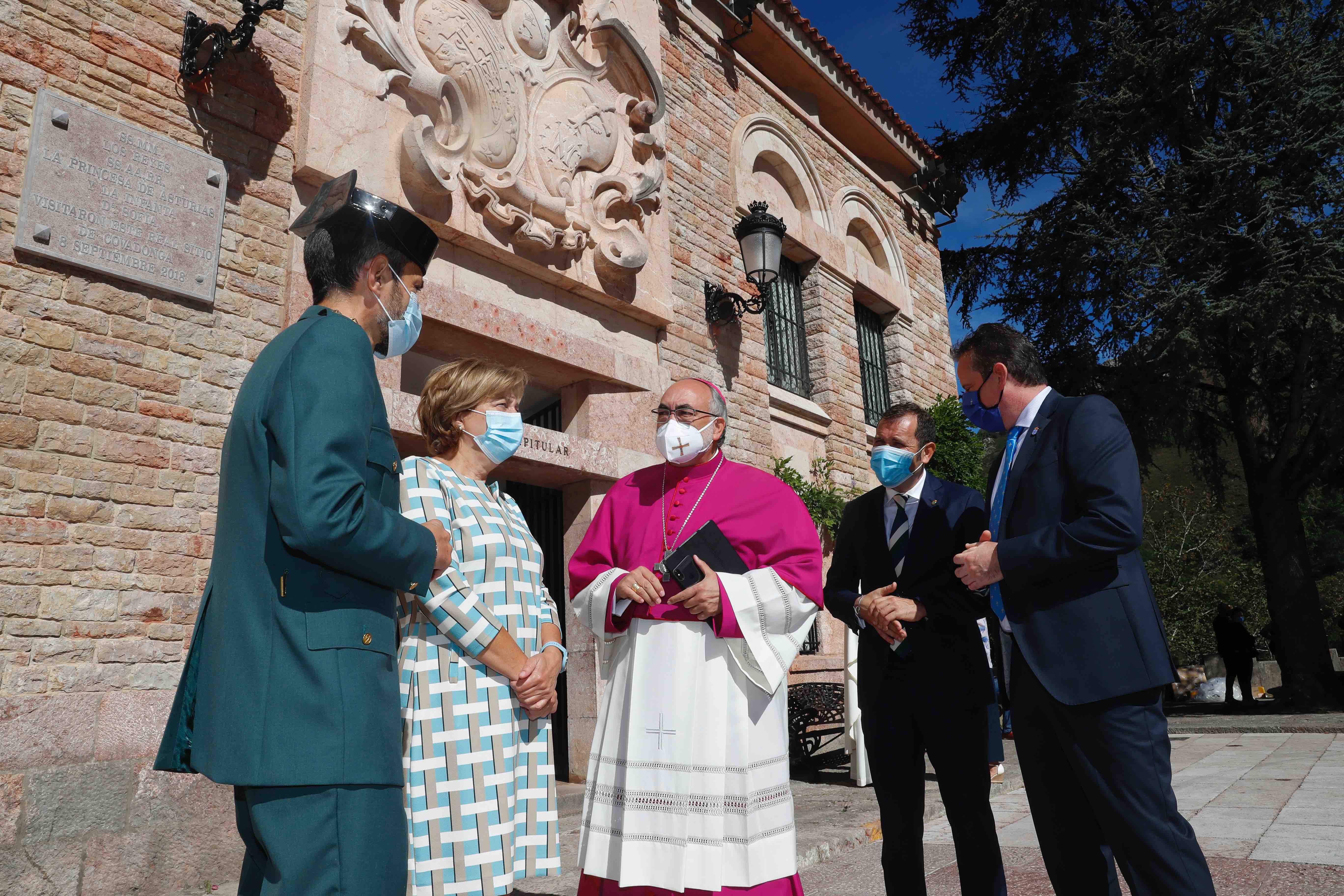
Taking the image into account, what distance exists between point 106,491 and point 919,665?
423cm

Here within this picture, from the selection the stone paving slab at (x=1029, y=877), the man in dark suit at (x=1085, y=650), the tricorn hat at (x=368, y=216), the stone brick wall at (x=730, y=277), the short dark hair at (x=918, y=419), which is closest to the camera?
the tricorn hat at (x=368, y=216)

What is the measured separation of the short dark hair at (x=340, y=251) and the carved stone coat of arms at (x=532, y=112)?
4438 millimetres

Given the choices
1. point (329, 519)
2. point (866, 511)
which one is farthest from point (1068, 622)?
point (329, 519)

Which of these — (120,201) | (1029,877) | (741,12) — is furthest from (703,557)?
(741,12)

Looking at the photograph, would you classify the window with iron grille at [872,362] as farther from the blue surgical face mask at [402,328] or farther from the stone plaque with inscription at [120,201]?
the blue surgical face mask at [402,328]

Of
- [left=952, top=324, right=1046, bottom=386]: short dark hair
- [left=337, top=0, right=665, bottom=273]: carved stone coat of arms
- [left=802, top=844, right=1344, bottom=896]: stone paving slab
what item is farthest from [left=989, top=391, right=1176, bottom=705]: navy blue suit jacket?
[left=337, top=0, right=665, bottom=273]: carved stone coat of arms

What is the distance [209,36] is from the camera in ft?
17.7

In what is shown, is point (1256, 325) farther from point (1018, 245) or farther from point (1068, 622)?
point (1068, 622)

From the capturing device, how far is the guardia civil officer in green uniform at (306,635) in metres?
1.66

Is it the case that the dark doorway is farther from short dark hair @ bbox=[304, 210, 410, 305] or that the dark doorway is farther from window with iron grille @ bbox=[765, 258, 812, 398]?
short dark hair @ bbox=[304, 210, 410, 305]

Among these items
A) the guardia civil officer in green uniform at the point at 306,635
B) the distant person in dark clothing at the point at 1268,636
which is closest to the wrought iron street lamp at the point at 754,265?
the guardia civil officer in green uniform at the point at 306,635

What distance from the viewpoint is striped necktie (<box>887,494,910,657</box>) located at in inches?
146

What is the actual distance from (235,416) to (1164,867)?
261cm

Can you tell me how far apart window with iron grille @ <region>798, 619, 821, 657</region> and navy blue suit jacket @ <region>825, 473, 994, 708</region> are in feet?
18.9
